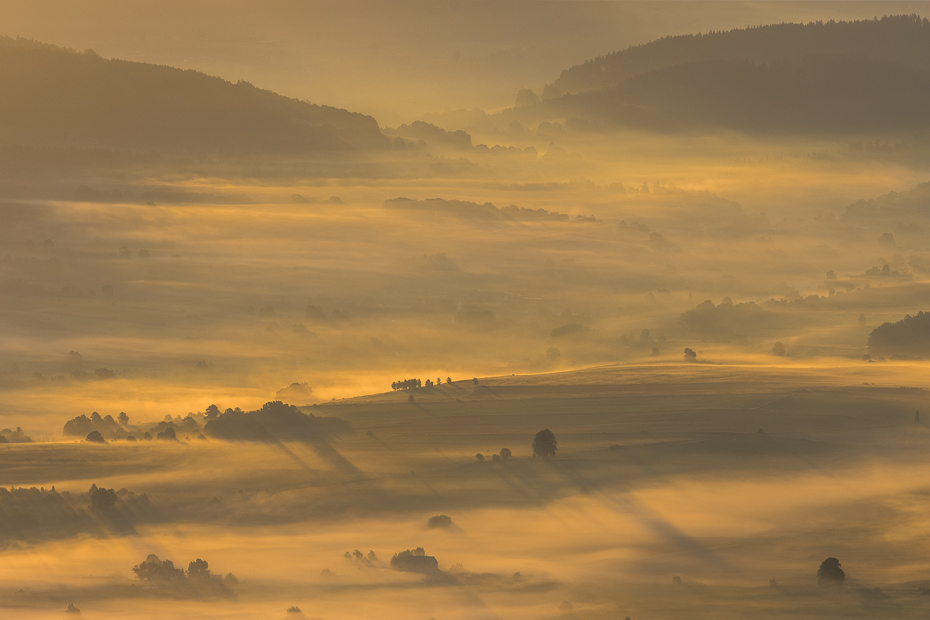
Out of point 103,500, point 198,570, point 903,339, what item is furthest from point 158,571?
point 903,339

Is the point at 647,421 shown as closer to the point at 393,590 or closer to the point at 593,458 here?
the point at 593,458

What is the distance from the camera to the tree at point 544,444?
5731cm

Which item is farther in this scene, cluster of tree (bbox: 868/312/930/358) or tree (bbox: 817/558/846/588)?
cluster of tree (bbox: 868/312/930/358)

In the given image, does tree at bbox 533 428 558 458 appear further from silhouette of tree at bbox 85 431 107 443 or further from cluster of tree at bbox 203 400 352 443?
silhouette of tree at bbox 85 431 107 443

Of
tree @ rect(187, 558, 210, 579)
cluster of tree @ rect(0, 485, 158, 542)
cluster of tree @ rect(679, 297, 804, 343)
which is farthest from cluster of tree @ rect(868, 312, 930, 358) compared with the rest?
tree @ rect(187, 558, 210, 579)

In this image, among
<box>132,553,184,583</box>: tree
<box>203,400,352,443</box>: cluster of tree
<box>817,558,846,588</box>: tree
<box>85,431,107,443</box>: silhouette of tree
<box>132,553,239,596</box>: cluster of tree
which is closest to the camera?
<box>817,558,846,588</box>: tree

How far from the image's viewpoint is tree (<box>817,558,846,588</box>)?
39.8 metres

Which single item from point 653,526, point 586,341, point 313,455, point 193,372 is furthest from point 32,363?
point 653,526

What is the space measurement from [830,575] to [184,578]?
19281 millimetres

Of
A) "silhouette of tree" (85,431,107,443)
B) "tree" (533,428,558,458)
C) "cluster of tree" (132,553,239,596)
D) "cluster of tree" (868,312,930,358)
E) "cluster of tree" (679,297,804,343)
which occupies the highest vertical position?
"cluster of tree" (679,297,804,343)

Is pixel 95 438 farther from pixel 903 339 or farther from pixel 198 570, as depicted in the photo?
pixel 903 339

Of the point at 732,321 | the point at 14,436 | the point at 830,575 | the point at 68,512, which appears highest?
the point at 732,321

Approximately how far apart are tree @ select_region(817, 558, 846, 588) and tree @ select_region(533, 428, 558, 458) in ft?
59.7

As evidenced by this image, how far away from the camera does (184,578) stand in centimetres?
4109
